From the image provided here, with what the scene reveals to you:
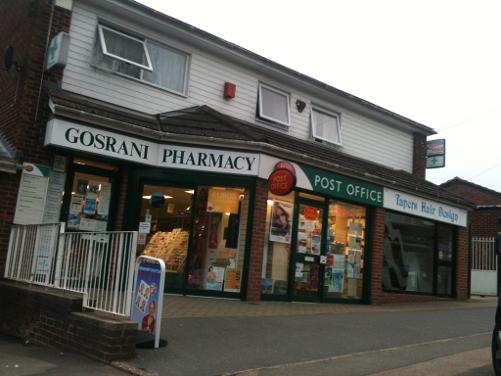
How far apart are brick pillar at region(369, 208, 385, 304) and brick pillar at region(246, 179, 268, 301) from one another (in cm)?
350

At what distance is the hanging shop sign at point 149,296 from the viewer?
6586 millimetres

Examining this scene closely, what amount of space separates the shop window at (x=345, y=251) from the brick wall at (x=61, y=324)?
22.3ft

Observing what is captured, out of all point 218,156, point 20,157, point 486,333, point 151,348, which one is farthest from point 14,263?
point 486,333

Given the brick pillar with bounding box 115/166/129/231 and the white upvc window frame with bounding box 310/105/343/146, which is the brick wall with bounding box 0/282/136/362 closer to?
the brick pillar with bounding box 115/166/129/231

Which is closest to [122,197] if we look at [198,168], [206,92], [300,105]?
[198,168]

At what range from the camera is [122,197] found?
1084cm

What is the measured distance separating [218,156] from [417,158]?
28.1 feet

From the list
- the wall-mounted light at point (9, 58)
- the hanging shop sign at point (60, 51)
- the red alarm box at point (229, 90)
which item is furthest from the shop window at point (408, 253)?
the wall-mounted light at point (9, 58)

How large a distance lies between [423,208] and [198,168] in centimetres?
695

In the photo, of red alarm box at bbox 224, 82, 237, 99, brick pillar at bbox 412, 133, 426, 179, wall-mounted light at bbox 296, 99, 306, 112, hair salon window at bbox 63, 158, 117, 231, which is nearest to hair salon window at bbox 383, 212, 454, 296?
brick pillar at bbox 412, 133, 426, 179

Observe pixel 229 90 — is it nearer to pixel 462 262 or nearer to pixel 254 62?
pixel 254 62

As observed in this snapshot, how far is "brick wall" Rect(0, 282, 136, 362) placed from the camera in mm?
6062

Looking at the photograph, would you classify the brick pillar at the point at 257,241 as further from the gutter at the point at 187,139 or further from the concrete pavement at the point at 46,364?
the concrete pavement at the point at 46,364

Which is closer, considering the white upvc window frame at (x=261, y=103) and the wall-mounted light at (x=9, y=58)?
the wall-mounted light at (x=9, y=58)
